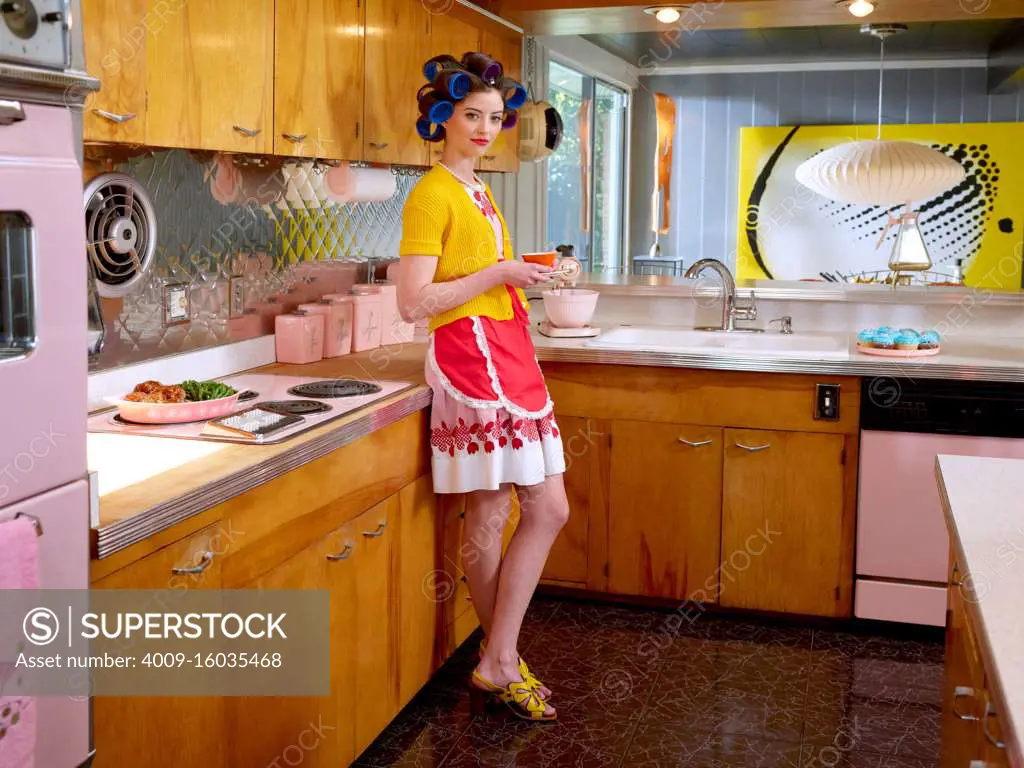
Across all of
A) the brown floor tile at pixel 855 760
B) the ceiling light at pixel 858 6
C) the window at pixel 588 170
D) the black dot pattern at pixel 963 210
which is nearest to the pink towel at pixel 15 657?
the brown floor tile at pixel 855 760

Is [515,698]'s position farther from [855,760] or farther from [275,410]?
[275,410]

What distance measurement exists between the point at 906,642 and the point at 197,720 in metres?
2.46

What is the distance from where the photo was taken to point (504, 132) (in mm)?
4082

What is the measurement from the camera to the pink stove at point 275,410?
2346 millimetres

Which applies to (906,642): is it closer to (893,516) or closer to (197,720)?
(893,516)

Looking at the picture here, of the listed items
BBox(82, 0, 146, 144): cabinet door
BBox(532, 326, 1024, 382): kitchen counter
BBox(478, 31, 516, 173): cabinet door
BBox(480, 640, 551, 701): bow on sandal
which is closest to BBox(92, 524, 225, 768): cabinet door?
BBox(82, 0, 146, 144): cabinet door

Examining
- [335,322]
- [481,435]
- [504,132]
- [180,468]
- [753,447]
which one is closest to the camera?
[180,468]

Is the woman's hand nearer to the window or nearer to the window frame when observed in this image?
the window frame

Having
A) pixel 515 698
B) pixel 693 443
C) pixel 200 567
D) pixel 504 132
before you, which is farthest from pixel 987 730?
pixel 504 132

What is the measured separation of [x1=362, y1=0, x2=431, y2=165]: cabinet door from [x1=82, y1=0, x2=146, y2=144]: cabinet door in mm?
1013

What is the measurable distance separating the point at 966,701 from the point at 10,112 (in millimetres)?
1530

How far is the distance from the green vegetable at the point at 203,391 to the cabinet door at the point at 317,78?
0.56 metres

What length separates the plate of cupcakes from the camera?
143 inches

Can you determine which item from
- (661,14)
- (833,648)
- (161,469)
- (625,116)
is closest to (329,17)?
(161,469)
